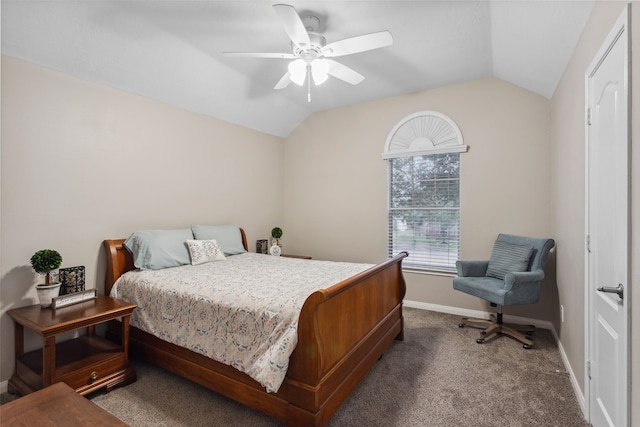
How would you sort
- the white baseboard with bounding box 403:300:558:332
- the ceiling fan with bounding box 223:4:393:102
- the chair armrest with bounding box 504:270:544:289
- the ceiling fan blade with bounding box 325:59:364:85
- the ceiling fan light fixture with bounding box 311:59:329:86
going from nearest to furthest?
the ceiling fan with bounding box 223:4:393:102
the ceiling fan light fixture with bounding box 311:59:329:86
the ceiling fan blade with bounding box 325:59:364:85
the chair armrest with bounding box 504:270:544:289
the white baseboard with bounding box 403:300:558:332

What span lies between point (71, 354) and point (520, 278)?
3.92 m

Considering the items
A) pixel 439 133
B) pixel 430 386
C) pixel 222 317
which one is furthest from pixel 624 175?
pixel 439 133

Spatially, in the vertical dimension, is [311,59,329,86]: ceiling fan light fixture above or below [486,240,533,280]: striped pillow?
above

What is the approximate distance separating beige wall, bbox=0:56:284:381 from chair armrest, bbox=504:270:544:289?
3424mm

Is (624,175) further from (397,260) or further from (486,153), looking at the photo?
(486,153)

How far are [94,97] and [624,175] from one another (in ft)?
12.9

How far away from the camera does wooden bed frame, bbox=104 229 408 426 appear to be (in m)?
1.69

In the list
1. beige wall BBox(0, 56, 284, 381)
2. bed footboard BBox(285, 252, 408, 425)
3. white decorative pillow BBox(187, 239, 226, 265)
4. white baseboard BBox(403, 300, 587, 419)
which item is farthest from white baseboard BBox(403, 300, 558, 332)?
beige wall BBox(0, 56, 284, 381)

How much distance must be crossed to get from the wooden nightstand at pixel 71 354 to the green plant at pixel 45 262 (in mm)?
284

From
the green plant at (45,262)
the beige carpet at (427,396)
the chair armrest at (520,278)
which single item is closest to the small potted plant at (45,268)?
the green plant at (45,262)

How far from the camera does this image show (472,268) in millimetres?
3451

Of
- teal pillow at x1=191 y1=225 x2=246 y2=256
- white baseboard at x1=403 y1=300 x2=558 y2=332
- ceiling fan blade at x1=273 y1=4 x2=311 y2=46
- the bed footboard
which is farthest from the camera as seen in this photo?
teal pillow at x1=191 y1=225 x2=246 y2=256

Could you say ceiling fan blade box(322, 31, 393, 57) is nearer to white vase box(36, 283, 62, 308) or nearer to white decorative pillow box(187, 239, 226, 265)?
Result: white decorative pillow box(187, 239, 226, 265)

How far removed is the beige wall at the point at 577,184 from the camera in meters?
1.25
